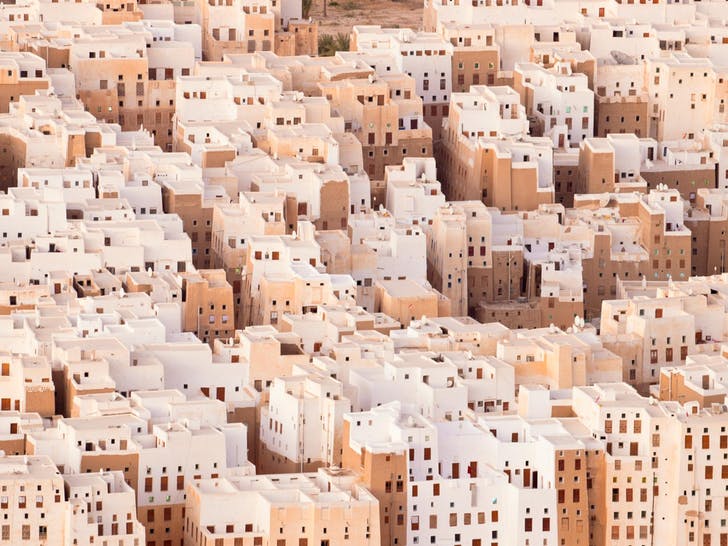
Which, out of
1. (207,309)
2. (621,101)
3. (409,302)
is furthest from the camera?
(621,101)

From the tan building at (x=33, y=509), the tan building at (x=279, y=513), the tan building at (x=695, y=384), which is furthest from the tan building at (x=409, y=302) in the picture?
the tan building at (x=33, y=509)

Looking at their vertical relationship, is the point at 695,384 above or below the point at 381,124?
below

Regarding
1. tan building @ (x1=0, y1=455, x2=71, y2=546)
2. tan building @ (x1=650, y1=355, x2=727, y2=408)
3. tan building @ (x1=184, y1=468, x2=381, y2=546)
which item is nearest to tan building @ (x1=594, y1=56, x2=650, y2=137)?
tan building @ (x1=650, y1=355, x2=727, y2=408)

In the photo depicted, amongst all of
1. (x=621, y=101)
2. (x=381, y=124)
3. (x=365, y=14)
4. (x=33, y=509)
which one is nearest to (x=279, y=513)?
(x=33, y=509)

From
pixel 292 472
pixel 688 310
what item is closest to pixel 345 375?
pixel 292 472

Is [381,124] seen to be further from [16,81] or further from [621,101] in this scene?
[16,81]

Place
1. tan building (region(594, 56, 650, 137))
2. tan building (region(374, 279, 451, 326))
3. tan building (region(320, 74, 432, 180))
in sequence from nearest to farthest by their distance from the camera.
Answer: tan building (region(374, 279, 451, 326)) → tan building (region(320, 74, 432, 180)) → tan building (region(594, 56, 650, 137))

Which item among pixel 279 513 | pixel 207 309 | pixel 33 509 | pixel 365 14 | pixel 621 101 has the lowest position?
Answer: pixel 279 513

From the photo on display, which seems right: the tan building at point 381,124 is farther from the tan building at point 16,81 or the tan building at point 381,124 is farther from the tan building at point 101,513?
the tan building at point 101,513

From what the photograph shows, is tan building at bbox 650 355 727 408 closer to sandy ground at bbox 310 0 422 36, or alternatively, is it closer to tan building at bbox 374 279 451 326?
tan building at bbox 374 279 451 326
